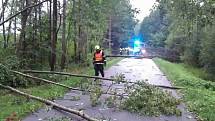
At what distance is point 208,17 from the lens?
27.0 m

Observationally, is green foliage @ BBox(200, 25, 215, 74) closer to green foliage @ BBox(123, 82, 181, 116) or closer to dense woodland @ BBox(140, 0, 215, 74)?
dense woodland @ BBox(140, 0, 215, 74)

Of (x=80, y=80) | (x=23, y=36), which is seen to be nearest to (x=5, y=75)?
(x=80, y=80)

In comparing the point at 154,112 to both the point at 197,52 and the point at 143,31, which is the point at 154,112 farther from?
the point at 143,31

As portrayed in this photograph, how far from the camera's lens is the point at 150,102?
39.7ft

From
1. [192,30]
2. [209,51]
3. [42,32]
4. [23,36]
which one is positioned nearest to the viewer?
[23,36]

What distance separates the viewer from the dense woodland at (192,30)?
24.2m

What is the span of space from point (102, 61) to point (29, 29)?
200 inches

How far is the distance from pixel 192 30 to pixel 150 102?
111 ft

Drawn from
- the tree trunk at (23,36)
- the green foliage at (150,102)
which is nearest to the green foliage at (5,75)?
the green foliage at (150,102)

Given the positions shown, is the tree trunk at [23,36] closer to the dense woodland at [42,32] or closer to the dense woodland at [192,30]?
the dense woodland at [42,32]

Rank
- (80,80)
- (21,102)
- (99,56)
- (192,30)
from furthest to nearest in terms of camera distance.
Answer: (192,30) < (99,56) < (80,80) < (21,102)

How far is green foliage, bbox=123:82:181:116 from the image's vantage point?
11.7 metres

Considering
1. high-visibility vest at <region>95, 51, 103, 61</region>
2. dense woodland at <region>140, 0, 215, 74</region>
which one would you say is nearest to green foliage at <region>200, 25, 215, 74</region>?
dense woodland at <region>140, 0, 215, 74</region>

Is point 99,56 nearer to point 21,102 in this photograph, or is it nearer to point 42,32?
point 42,32
